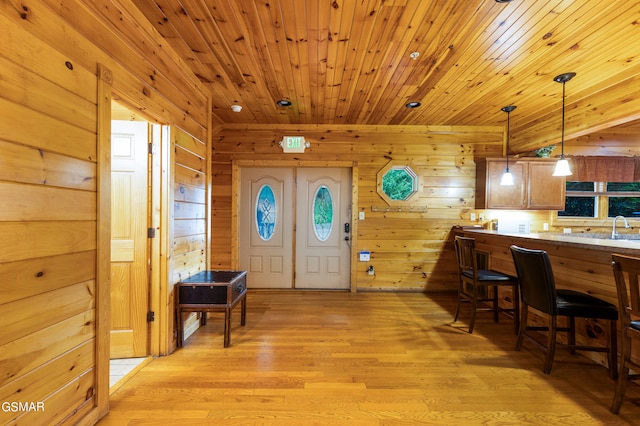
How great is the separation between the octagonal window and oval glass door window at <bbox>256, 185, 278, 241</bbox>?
1782mm

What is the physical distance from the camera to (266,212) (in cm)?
466

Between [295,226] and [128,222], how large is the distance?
2.54 m

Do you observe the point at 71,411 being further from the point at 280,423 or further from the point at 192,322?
the point at 192,322

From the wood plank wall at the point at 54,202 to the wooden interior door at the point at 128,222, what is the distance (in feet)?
1.96

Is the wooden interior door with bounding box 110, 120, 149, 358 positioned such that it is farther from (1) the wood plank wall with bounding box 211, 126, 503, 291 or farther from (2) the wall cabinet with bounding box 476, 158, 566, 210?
(2) the wall cabinet with bounding box 476, 158, 566, 210

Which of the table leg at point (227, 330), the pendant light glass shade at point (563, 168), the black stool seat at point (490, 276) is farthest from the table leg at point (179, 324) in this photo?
the pendant light glass shade at point (563, 168)

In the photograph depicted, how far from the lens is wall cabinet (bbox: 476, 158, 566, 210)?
4328mm

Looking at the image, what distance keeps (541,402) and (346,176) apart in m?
3.45

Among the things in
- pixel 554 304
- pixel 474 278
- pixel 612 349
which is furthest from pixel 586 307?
pixel 474 278

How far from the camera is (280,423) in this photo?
168 centimetres

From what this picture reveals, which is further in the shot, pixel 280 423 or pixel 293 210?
pixel 293 210

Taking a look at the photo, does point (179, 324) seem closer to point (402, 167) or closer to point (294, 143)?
point (294, 143)

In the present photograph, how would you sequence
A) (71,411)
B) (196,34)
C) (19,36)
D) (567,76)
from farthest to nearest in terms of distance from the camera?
1. (567,76)
2. (196,34)
3. (71,411)
4. (19,36)

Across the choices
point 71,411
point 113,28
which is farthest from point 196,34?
point 71,411
